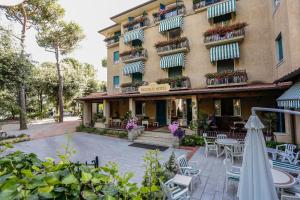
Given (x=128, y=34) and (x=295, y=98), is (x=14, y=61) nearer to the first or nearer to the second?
(x=128, y=34)

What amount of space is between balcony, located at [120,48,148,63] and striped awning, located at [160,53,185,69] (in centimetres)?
279

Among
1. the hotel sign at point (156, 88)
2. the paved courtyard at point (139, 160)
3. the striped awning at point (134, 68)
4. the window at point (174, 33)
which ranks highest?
the window at point (174, 33)

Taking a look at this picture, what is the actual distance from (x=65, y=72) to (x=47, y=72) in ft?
17.0

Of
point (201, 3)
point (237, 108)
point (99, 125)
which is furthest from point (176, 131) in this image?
point (201, 3)

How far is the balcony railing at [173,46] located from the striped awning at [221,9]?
322 centimetres

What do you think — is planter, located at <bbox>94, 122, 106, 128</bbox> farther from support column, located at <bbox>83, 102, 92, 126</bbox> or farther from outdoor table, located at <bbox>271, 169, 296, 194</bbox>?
outdoor table, located at <bbox>271, 169, 296, 194</bbox>

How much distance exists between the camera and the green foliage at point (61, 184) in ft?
4.62

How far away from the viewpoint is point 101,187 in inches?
73.0

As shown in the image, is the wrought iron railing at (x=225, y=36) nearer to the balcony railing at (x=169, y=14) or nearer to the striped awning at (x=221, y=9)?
the striped awning at (x=221, y=9)

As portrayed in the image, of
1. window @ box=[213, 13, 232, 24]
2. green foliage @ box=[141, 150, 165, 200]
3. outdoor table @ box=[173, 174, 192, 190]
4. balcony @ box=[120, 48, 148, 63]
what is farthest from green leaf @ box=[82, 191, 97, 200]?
balcony @ box=[120, 48, 148, 63]

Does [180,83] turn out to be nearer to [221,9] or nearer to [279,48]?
[221,9]

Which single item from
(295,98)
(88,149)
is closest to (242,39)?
(295,98)

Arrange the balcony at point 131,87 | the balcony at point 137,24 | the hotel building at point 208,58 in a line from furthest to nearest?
the balcony at point 137,24
the balcony at point 131,87
the hotel building at point 208,58

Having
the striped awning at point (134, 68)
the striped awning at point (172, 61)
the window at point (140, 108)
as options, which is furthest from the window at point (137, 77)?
the striped awning at point (172, 61)
